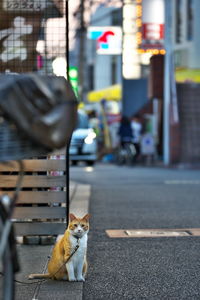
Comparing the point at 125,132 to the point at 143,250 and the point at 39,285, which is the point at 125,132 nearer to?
the point at 143,250

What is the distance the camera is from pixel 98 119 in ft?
99.7

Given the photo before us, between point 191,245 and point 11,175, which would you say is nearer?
point 11,175

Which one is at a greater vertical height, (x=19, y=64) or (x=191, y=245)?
(x=19, y=64)

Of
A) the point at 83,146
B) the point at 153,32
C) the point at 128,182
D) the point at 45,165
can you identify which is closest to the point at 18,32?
the point at 45,165

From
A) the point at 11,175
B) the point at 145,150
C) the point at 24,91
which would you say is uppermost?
the point at 24,91

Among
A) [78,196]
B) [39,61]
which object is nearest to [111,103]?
[78,196]

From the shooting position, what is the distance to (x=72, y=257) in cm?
461

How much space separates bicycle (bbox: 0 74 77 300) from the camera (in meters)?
2.60

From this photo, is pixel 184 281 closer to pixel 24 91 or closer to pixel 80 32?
pixel 24 91

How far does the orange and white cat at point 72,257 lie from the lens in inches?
182

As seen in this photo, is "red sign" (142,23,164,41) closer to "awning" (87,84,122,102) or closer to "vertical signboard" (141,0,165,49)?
"vertical signboard" (141,0,165,49)

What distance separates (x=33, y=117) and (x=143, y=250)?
3.63m

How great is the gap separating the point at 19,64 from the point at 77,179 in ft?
27.4

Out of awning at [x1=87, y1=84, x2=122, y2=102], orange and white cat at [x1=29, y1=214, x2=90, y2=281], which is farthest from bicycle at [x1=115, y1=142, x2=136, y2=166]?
orange and white cat at [x1=29, y1=214, x2=90, y2=281]
